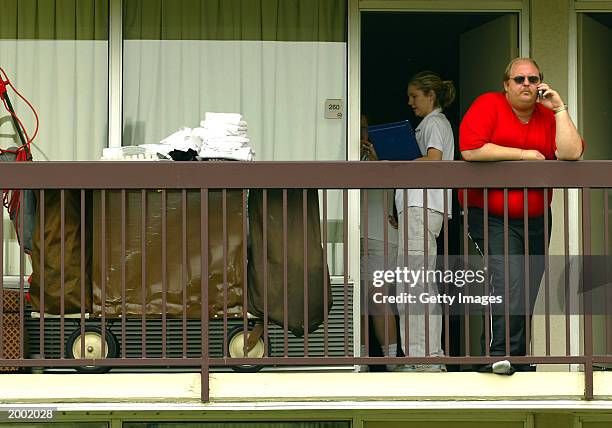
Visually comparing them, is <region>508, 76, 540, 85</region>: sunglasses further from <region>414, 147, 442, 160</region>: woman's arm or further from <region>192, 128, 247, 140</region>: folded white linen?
<region>192, 128, 247, 140</region>: folded white linen

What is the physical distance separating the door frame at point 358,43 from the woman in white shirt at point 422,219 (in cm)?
57

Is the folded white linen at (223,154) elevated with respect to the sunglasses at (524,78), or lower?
lower

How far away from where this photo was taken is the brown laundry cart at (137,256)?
6688 millimetres

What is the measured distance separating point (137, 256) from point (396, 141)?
1906 mm

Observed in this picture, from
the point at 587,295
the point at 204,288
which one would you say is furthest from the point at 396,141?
the point at 204,288

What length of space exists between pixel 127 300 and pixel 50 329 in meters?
0.78

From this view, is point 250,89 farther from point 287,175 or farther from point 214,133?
point 287,175

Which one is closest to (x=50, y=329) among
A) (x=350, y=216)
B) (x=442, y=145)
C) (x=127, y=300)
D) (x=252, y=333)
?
(x=127, y=300)

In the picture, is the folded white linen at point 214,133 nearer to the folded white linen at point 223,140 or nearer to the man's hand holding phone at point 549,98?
the folded white linen at point 223,140

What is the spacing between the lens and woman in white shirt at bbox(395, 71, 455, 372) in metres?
6.54

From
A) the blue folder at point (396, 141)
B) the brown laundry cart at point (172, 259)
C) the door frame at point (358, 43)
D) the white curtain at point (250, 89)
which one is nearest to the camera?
the brown laundry cart at point (172, 259)

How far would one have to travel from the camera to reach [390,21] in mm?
8852

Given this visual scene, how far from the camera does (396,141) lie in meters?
7.65

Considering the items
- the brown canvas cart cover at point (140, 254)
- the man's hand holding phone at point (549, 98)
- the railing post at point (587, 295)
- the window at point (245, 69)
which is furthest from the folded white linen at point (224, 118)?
the railing post at point (587, 295)
